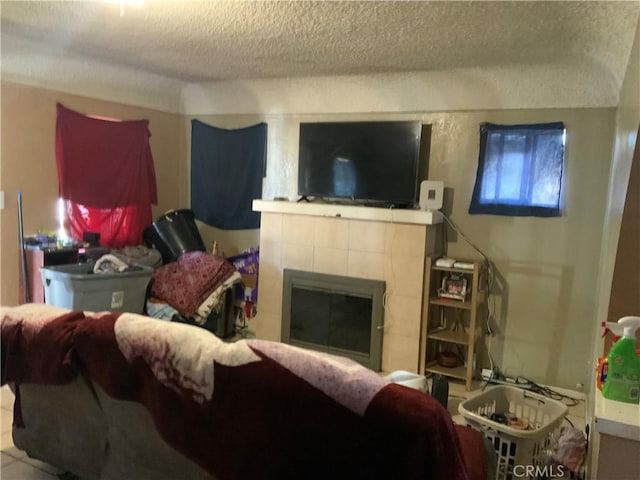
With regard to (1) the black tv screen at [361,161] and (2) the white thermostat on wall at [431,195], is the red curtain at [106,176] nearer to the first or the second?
(1) the black tv screen at [361,161]

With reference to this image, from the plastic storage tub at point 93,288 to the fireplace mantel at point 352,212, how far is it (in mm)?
1121

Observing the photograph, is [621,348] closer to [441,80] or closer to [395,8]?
[395,8]

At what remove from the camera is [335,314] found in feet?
13.4

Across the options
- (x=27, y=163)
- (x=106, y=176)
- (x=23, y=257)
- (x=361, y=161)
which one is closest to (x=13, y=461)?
(x=23, y=257)

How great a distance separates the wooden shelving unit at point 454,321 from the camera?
3633 millimetres

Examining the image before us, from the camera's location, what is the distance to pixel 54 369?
185cm

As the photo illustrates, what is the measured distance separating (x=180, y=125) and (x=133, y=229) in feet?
3.98

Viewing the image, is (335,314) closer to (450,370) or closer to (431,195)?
(450,370)

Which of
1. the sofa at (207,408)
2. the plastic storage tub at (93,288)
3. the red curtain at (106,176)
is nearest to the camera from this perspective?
the sofa at (207,408)

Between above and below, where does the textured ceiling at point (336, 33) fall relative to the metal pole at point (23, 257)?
above

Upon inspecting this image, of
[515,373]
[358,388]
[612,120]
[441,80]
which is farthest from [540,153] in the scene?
[358,388]

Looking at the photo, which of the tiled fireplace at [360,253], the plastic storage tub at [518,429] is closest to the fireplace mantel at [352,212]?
the tiled fireplace at [360,253]

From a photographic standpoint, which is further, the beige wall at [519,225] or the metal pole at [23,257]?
the metal pole at [23,257]

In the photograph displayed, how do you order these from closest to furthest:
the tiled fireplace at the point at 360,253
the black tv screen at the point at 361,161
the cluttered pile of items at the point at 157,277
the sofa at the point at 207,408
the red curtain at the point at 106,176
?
the sofa at the point at 207,408 < the cluttered pile of items at the point at 157,277 < the tiled fireplace at the point at 360,253 < the black tv screen at the point at 361,161 < the red curtain at the point at 106,176
